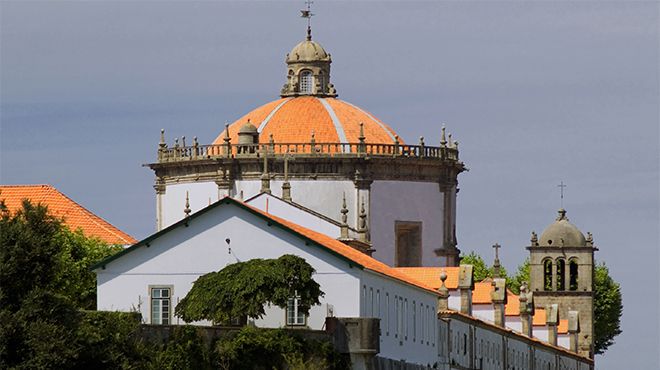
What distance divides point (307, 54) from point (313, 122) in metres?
5.75

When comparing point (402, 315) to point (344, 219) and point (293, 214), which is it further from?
point (344, 219)

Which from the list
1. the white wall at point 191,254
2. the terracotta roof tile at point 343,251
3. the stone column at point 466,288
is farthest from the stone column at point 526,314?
the white wall at point 191,254

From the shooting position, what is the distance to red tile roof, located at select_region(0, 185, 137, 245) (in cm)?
11688

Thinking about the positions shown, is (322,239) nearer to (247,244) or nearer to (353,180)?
(247,244)

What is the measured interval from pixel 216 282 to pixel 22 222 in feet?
48.3

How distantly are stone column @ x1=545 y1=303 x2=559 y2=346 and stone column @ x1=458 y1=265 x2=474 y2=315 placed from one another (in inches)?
1481

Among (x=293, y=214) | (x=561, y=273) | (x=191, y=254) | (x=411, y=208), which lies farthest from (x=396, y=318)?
(x=561, y=273)

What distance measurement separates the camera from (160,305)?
302 ft

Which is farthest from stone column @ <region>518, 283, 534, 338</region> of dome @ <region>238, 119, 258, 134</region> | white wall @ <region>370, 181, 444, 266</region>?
dome @ <region>238, 119, 258, 134</region>

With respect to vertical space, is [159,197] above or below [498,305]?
above

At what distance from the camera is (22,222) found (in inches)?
2943

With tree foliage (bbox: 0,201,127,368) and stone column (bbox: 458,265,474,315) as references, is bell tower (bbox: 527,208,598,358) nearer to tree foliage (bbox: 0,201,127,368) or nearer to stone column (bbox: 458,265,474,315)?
stone column (bbox: 458,265,474,315)

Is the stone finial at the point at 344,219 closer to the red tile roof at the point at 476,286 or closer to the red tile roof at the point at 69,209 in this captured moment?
the red tile roof at the point at 476,286

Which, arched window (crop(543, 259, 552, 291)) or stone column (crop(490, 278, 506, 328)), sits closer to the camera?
stone column (crop(490, 278, 506, 328))
